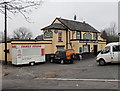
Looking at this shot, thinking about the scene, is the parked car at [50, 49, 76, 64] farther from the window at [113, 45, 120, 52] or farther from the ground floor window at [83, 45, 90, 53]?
the window at [113, 45, 120, 52]

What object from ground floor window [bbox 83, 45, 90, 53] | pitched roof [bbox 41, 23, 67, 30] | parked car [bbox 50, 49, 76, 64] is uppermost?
pitched roof [bbox 41, 23, 67, 30]

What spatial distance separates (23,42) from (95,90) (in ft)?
54.0

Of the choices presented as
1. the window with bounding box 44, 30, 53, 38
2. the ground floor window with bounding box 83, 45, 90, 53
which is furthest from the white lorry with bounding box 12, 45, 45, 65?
the ground floor window with bounding box 83, 45, 90, 53

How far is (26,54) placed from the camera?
21.2m

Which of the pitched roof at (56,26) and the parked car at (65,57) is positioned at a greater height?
the pitched roof at (56,26)

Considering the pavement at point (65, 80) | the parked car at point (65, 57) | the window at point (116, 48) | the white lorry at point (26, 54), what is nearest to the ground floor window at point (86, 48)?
the parked car at point (65, 57)

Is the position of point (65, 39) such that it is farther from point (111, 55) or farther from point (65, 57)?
point (111, 55)

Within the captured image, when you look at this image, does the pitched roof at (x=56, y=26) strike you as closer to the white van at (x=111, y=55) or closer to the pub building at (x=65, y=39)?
the pub building at (x=65, y=39)

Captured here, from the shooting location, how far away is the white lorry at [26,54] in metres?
20.6

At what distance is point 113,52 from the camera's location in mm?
16891

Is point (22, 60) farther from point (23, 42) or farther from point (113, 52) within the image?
point (113, 52)

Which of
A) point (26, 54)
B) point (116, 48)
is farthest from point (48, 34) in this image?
point (116, 48)

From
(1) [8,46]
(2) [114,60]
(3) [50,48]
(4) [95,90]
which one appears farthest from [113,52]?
(1) [8,46]

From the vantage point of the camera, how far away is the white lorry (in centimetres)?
2059
